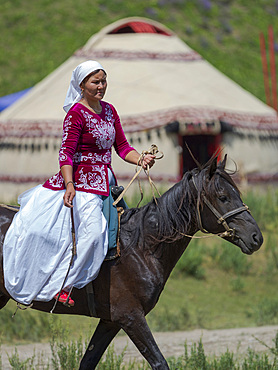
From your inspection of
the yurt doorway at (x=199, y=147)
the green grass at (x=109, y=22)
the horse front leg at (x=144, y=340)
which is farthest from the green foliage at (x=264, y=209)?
the green grass at (x=109, y=22)

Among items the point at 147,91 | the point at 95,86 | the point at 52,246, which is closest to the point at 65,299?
the point at 52,246

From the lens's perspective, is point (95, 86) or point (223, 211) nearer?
point (223, 211)

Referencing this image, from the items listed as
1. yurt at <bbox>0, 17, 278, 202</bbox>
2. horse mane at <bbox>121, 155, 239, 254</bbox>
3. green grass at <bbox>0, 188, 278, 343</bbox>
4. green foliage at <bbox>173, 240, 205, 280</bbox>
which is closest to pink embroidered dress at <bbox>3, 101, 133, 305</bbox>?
horse mane at <bbox>121, 155, 239, 254</bbox>

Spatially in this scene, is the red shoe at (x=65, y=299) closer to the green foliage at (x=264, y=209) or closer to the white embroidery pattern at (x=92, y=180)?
the white embroidery pattern at (x=92, y=180)

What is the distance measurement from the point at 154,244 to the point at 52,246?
2.06 ft

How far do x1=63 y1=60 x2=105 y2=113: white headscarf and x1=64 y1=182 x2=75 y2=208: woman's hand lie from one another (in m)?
0.59

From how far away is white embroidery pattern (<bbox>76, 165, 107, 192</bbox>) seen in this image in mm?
4645

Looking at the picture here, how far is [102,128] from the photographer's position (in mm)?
4668

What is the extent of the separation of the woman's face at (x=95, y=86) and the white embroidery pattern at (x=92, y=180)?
0.45m

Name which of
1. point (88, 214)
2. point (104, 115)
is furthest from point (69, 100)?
point (88, 214)

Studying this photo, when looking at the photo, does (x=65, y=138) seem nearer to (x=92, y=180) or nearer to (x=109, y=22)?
(x=92, y=180)

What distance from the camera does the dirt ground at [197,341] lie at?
22.7 ft

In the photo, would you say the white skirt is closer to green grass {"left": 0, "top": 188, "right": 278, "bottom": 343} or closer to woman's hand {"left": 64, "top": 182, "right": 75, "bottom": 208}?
woman's hand {"left": 64, "top": 182, "right": 75, "bottom": 208}

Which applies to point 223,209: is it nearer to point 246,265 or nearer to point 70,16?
point 246,265
